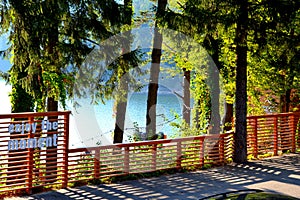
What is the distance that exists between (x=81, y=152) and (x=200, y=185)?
341 centimetres

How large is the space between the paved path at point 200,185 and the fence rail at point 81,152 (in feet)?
1.59

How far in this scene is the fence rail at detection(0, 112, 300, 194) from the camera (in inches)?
416

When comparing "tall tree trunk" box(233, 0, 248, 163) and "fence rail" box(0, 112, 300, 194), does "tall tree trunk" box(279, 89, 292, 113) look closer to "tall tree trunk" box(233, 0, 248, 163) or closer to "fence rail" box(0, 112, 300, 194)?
"fence rail" box(0, 112, 300, 194)

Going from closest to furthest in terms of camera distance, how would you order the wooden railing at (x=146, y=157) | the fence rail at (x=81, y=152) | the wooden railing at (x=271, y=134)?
1. the fence rail at (x=81, y=152)
2. the wooden railing at (x=146, y=157)
3. the wooden railing at (x=271, y=134)

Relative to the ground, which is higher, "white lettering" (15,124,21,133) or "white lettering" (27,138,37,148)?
"white lettering" (15,124,21,133)

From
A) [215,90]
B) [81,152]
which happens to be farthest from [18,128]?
[215,90]

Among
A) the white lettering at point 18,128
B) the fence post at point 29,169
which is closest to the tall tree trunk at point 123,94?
the fence post at point 29,169

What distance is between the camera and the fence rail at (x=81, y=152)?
1057cm

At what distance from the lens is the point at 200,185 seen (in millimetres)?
11922

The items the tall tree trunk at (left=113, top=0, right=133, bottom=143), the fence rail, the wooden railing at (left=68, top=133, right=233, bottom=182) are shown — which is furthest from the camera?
the tall tree trunk at (left=113, top=0, right=133, bottom=143)

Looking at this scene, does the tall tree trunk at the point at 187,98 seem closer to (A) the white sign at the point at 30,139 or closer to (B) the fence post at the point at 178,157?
(B) the fence post at the point at 178,157

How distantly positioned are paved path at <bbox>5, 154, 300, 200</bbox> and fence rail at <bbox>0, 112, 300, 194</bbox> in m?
0.49

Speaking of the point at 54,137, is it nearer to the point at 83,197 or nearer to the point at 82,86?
the point at 83,197

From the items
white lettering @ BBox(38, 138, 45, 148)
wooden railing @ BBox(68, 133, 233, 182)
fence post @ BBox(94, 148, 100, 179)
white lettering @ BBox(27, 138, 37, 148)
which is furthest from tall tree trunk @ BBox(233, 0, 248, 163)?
white lettering @ BBox(27, 138, 37, 148)
